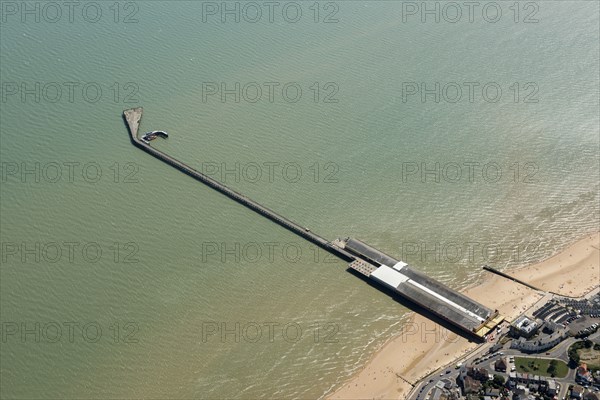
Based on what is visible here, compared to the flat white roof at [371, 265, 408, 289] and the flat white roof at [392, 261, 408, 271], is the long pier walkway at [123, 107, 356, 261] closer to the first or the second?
the flat white roof at [371, 265, 408, 289]

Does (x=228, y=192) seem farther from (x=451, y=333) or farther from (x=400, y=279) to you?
(x=451, y=333)

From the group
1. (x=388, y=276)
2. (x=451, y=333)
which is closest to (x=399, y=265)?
(x=388, y=276)

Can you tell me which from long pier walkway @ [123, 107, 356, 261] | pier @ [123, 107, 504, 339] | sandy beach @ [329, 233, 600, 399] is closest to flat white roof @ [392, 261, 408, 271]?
pier @ [123, 107, 504, 339]

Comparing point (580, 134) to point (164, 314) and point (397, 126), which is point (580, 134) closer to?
point (397, 126)

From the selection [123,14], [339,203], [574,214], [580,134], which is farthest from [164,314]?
[123,14]

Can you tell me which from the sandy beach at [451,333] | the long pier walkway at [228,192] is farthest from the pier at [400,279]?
the sandy beach at [451,333]

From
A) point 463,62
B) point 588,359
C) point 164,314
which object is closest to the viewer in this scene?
point 588,359
